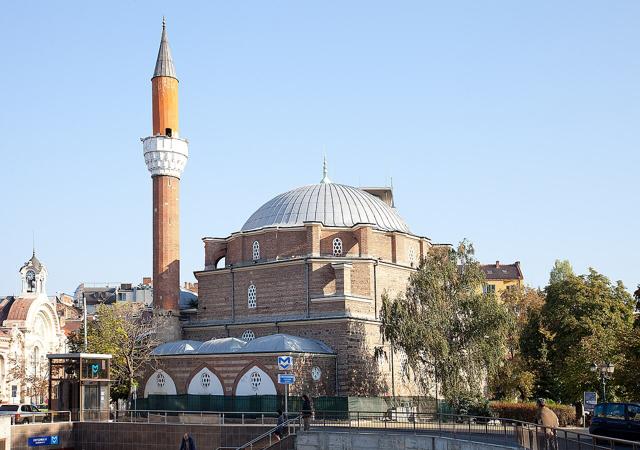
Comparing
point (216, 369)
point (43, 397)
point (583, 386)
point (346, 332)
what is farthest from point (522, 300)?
point (43, 397)

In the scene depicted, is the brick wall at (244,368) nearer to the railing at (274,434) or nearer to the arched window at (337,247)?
the arched window at (337,247)

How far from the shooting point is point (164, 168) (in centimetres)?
4631

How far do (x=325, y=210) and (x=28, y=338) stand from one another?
21826mm

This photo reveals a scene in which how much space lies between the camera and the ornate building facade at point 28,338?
50438mm

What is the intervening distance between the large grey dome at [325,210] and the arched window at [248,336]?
5.53 meters

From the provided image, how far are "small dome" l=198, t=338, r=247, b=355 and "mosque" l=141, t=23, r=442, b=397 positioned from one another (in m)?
0.06

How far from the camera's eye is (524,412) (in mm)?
34062

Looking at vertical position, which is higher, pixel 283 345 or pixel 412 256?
pixel 412 256

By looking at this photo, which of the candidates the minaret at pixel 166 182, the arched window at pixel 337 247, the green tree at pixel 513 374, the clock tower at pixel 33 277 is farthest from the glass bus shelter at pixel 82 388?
the clock tower at pixel 33 277

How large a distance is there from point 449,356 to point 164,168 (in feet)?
63.7

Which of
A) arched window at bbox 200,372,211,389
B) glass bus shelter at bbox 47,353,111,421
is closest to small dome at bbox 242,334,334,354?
arched window at bbox 200,372,211,389

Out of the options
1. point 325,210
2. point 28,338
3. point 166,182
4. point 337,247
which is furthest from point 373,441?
point 28,338

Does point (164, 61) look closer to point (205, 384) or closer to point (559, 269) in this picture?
point (205, 384)

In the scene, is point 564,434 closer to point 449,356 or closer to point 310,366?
point 449,356
